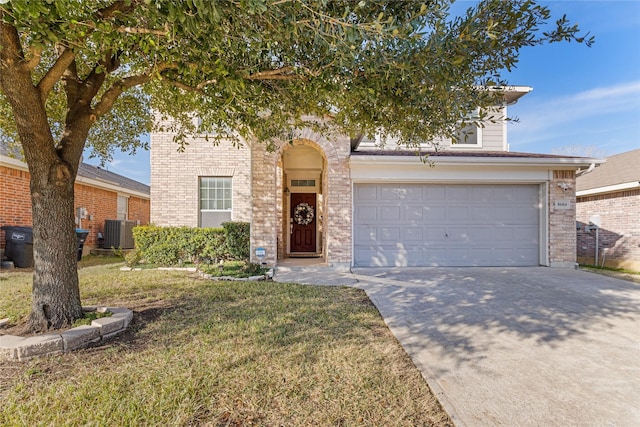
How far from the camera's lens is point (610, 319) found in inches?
179

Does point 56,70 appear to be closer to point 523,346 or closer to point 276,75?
point 276,75

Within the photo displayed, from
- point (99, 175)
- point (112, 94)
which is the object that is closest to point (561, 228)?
point (112, 94)

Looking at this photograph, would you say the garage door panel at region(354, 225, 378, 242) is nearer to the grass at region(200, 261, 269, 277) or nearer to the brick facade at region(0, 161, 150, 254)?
the grass at region(200, 261, 269, 277)

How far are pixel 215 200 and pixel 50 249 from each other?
23.2ft

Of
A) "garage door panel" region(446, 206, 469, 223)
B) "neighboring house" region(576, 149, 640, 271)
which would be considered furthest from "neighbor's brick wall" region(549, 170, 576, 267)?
"neighboring house" region(576, 149, 640, 271)

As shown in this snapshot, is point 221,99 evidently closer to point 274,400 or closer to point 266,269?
point 274,400

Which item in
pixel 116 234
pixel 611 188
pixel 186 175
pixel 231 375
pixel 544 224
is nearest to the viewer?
pixel 231 375

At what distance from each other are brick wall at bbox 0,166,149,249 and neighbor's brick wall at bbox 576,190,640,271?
18.1m

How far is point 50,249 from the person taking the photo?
3648mm

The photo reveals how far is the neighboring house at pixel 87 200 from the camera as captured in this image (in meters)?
9.12

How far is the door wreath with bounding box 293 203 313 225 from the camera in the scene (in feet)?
38.5

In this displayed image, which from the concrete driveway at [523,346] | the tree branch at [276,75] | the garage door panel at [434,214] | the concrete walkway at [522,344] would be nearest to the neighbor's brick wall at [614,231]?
the concrete driveway at [523,346]

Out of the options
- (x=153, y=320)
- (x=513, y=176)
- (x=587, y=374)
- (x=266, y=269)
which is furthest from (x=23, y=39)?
(x=513, y=176)

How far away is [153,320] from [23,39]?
13.1ft
